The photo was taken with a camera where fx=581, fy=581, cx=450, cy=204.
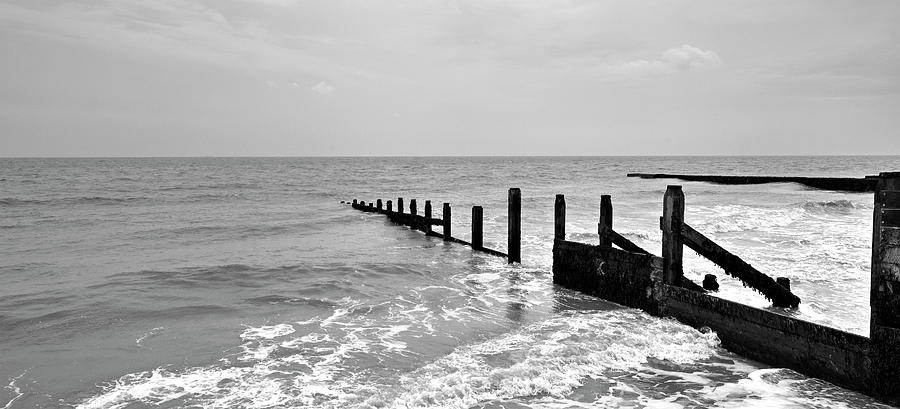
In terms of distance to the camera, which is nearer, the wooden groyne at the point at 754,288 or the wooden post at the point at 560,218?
the wooden groyne at the point at 754,288

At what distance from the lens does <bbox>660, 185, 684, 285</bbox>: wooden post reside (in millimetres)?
8039

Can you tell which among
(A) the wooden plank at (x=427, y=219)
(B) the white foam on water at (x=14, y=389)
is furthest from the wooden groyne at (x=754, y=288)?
(A) the wooden plank at (x=427, y=219)

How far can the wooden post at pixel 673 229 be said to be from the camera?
316 inches

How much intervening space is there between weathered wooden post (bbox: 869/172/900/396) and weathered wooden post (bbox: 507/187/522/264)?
305 inches

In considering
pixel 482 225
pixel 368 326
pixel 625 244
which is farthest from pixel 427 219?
pixel 625 244

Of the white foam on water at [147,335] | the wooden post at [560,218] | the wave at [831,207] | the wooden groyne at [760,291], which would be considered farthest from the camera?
the wave at [831,207]

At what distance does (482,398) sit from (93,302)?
8.59 m

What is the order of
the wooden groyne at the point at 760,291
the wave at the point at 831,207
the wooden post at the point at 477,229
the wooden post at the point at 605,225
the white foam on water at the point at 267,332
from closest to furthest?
the wooden groyne at the point at 760,291 → the white foam on water at the point at 267,332 → the wooden post at the point at 605,225 → the wooden post at the point at 477,229 → the wave at the point at 831,207

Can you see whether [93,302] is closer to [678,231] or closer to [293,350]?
[293,350]

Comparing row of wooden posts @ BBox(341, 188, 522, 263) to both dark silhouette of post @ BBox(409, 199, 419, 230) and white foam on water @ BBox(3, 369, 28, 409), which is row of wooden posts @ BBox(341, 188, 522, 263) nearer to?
dark silhouette of post @ BBox(409, 199, 419, 230)

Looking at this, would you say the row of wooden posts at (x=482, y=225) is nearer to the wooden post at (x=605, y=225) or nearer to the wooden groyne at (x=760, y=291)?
the wooden groyne at (x=760, y=291)

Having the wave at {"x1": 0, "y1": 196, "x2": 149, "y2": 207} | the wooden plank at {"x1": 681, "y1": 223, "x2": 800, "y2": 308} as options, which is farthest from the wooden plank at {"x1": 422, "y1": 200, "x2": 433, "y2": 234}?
the wave at {"x1": 0, "y1": 196, "x2": 149, "y2": 207}

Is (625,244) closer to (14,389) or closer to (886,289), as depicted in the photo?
(886,289)

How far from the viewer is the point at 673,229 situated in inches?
320
